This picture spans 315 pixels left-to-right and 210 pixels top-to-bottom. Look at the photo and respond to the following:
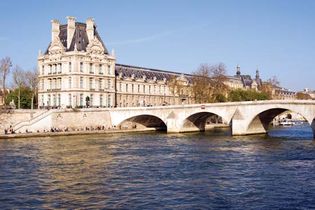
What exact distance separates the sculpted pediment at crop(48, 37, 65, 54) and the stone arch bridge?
50.0 feet

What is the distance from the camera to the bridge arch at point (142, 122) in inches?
2997

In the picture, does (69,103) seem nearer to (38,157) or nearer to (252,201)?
(38,157)

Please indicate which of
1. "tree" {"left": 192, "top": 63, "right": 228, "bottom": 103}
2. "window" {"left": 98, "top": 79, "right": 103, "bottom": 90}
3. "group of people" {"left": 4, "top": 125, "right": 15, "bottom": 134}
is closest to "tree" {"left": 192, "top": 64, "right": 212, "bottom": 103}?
"tree" {"left": 192, "top": 63, "right": 228, "bottom": 103}

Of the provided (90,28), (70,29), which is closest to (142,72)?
(90,28)

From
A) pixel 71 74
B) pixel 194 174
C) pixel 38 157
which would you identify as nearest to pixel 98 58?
pixel 71 74

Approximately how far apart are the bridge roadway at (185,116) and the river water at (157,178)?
16.7m

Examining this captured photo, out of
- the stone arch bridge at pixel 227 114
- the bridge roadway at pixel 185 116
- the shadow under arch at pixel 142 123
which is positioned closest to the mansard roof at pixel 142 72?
the shadow under arch at pixel 142 123

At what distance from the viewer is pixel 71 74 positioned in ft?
262

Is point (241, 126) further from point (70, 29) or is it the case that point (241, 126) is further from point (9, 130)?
point (70, 29)

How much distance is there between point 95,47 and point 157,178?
192 feet

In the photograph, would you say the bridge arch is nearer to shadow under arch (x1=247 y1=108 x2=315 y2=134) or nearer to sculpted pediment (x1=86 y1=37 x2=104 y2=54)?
sculpted pediment (x1=86 y1=37 x2=104 y2=54)

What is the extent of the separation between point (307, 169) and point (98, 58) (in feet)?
191

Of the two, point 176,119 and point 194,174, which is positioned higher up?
point 176,119

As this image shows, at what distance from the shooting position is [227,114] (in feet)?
211
